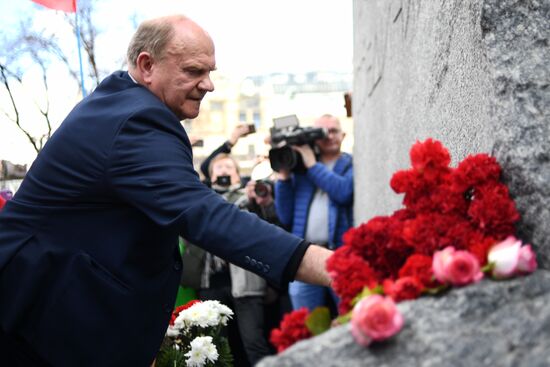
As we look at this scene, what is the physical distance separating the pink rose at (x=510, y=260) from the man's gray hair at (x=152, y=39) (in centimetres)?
131

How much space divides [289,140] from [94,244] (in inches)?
138

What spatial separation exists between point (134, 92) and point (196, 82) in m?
0.21

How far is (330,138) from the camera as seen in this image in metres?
5.54

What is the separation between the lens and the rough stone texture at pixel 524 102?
1374 millimetres

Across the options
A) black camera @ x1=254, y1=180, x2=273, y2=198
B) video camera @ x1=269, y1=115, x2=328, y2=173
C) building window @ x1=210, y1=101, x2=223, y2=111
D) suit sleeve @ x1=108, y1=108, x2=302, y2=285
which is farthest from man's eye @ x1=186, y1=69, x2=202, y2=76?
building window @ x1=210, y1=101, x2=223, y2=111

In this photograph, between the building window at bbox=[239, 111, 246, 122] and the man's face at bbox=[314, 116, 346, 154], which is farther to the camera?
the building window at bbox=[239, 111, 246, 122]

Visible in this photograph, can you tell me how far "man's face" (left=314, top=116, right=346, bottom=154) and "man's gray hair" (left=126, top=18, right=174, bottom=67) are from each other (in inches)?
132

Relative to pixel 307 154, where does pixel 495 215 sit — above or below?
above

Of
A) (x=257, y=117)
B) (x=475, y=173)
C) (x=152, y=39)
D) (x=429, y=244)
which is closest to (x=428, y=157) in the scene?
(x=475, y=173)

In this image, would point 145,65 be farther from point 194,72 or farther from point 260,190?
point 260,190

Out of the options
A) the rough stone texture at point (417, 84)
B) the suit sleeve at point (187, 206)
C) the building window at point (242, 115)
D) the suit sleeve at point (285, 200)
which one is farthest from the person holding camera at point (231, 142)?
the building window at point (242, 115)

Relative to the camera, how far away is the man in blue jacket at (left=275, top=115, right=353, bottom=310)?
16.7ft

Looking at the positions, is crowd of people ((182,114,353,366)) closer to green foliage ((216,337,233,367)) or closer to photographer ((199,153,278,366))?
photographer ((199,153,278,366))

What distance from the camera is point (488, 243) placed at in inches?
49.5
